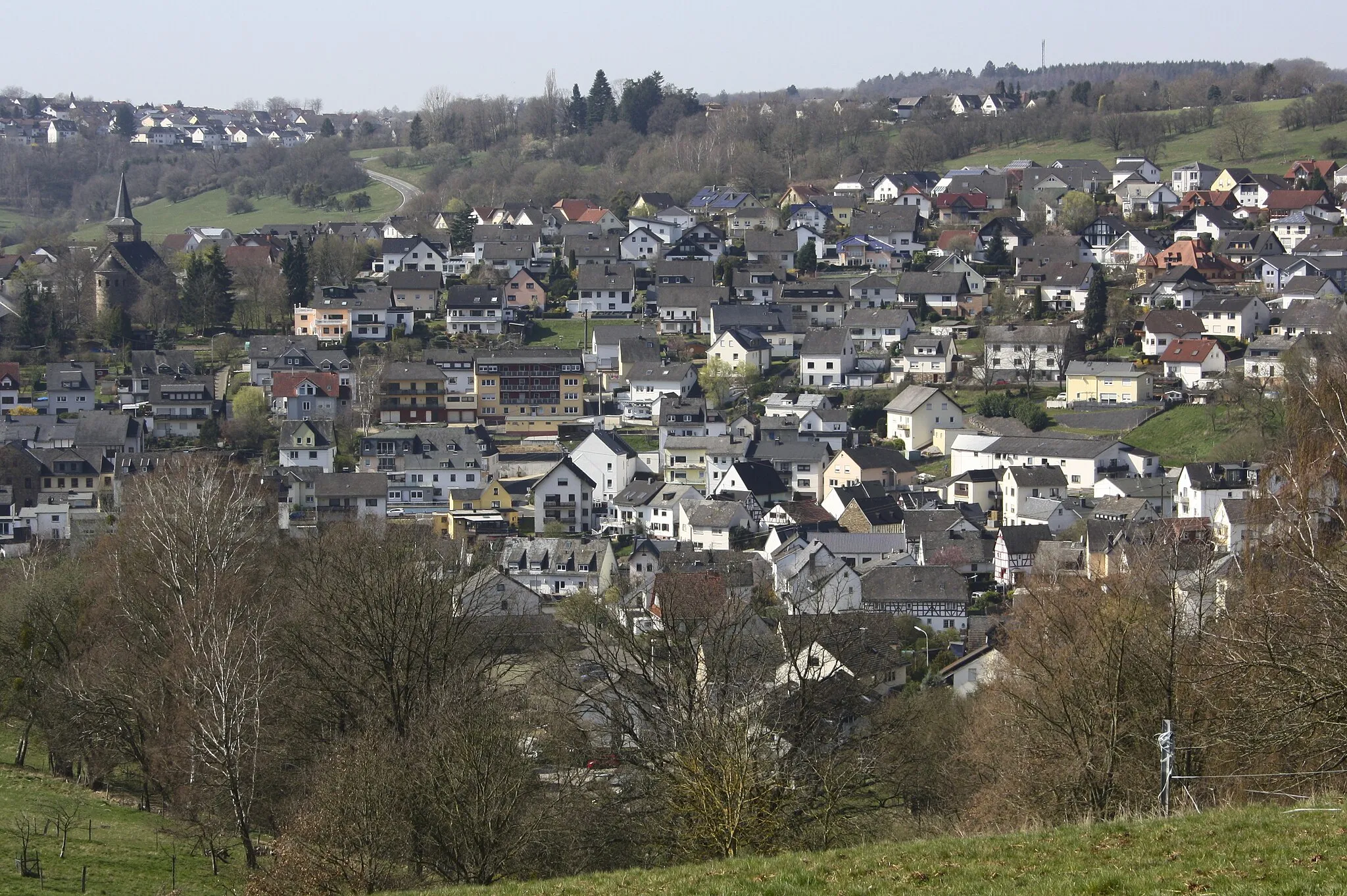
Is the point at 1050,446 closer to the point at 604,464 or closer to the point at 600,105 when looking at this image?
the point at 604,464

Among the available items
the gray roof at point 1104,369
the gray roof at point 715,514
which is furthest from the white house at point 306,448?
the gray roof at point 1104,369

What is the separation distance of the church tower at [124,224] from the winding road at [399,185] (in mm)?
12819

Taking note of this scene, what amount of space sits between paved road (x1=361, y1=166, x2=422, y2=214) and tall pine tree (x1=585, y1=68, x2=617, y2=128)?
9.97 meters

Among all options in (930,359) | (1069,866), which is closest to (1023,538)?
(930,359)

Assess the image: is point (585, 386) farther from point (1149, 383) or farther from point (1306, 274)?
point (1306, 274)

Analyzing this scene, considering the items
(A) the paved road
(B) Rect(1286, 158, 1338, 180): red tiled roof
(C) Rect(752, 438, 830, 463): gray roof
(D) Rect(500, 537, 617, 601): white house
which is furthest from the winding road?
→ (D) Rect(500, 537, 617, 601): white house

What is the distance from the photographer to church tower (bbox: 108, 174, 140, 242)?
65438mm

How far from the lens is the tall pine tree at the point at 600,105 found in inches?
3396

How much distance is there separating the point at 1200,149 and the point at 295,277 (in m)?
40.0

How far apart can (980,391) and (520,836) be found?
3184 centimetres

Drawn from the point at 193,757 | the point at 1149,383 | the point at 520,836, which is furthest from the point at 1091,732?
the point at 1149,383

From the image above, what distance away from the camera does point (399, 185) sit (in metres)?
83.8

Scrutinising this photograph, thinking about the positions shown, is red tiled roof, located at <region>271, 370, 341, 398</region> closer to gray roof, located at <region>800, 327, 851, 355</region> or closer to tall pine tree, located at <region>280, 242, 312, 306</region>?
tall pine tree, located at <region>280, 242, 312, 306</region>

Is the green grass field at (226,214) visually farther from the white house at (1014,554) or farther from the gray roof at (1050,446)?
the white house at (1014,554)
